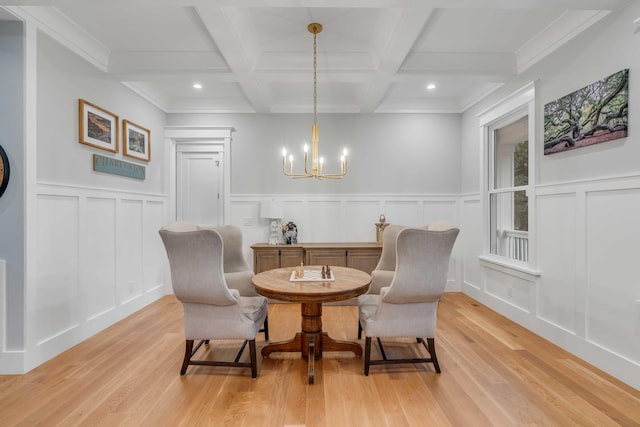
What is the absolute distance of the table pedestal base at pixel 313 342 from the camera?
7.77 ft

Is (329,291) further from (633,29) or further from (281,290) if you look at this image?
(633,29)

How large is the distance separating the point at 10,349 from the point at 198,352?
1290 mm

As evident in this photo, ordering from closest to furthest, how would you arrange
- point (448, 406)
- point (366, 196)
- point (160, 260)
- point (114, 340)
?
point (448, 406) < point (114, 340) < point (160, 260) < point (366, 196)

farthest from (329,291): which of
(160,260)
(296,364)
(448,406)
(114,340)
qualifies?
(160,260)

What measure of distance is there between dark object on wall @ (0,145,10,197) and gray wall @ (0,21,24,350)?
21mm

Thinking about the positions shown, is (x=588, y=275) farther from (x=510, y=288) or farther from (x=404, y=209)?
(x=404, y=209)

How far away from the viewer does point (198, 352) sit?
2574 mm

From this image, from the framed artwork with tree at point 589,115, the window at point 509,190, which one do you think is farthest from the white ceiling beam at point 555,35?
the window at point 509,190

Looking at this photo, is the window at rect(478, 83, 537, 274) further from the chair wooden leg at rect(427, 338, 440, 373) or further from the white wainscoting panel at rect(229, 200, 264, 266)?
the white wainscoting panel at rect(229, 200, 264, 266)

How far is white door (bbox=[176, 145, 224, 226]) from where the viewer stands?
180 inches

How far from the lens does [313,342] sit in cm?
229

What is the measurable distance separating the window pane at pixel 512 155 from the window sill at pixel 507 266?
2.88ft

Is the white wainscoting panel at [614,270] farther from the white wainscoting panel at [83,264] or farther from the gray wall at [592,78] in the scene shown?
the white wainscoting panel at [83,264]

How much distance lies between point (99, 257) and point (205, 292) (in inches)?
68.0
